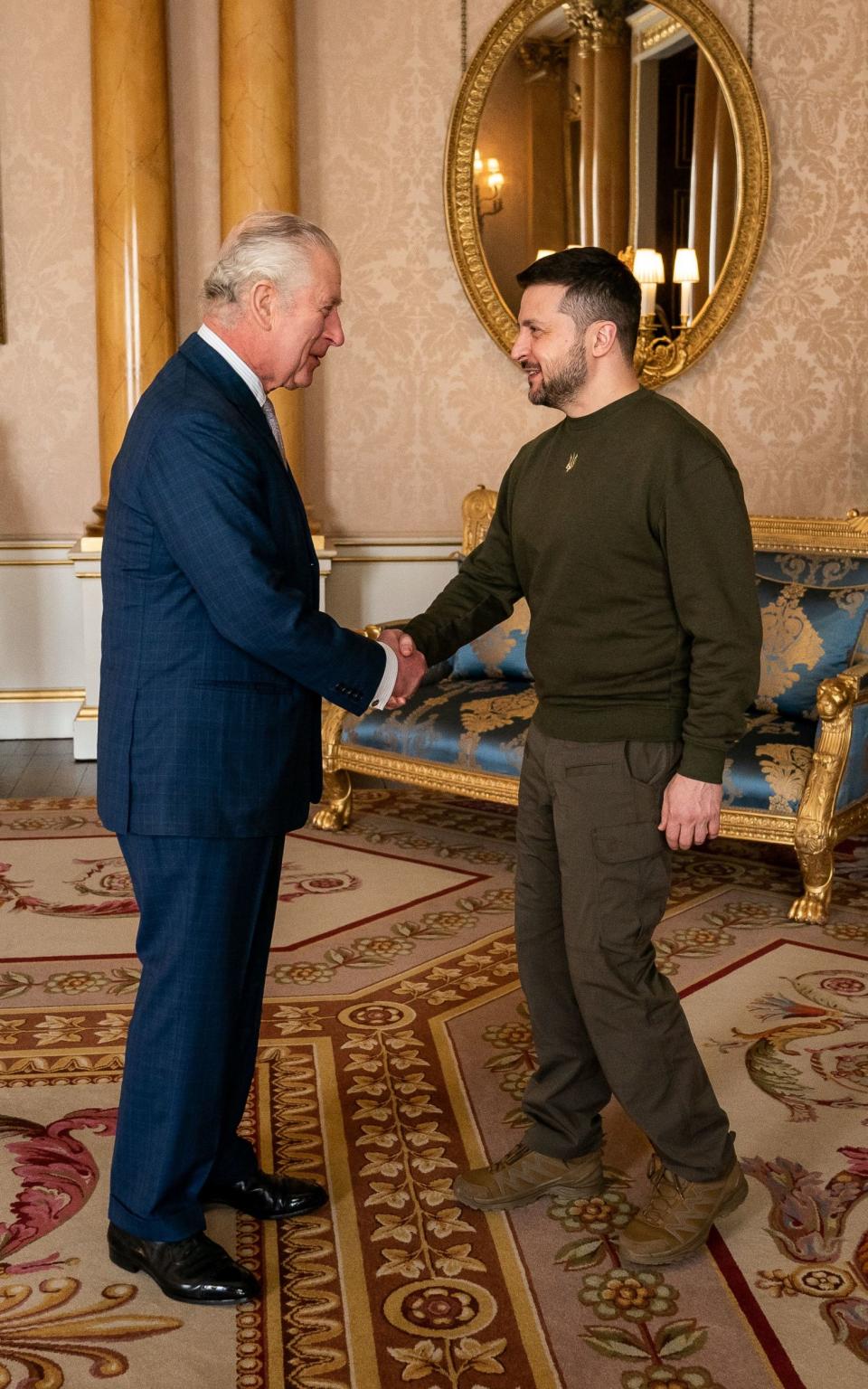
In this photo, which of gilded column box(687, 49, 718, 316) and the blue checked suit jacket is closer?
the blue checked suit jacket

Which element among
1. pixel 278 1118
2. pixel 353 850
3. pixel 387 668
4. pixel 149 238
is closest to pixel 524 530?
pixel 387 668

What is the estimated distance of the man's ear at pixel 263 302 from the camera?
2021 millimetres

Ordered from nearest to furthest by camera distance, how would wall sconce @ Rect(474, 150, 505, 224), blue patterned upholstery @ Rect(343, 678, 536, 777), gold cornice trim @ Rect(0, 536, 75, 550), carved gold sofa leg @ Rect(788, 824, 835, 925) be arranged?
1. carved gold sofa leg @ Rect(788, 824, 835, 925)
2. blue patterned upholstery @ Rect(343, 678, 536, 777)
3. wall sconce @ Rect(474, 150, 505, 224)
4. gold cornice trim @ Rect(0, 536, 75, 550)

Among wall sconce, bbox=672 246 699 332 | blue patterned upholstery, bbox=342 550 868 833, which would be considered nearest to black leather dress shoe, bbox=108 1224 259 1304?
blue patterned upholstery, bbox=342 550 868 833

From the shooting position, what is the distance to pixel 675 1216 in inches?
86.9

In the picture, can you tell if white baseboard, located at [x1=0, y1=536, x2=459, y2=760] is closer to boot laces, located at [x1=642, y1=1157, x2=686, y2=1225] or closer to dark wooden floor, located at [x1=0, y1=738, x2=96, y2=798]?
dark wooden floor, located at [x1=0, y1=738, x2=96, y2=798]

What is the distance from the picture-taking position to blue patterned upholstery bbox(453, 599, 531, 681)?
15.7 ft

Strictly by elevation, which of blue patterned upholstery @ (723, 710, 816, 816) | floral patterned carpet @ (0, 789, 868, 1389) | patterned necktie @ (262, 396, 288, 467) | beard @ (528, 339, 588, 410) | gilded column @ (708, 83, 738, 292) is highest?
gilded column @ (708, 83, 738, 292)

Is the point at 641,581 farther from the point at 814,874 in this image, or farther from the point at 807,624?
the point at 807,624

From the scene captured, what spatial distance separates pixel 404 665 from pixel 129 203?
402 cm

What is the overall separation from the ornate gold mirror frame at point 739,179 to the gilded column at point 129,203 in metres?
1.22

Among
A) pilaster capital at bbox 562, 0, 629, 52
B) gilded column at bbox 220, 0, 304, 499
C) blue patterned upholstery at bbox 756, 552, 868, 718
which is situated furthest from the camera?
pilaster capital at bbox 562, 0, 629, 52

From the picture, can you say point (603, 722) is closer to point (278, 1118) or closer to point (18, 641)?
point (278, 1118)

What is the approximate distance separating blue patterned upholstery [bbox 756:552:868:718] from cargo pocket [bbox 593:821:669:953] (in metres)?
2.18
